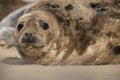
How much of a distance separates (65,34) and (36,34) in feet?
1.44

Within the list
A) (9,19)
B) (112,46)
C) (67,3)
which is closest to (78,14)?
(67,3)

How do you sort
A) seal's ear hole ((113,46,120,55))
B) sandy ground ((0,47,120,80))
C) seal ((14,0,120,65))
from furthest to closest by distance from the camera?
seal's ear hole ((113,46,120,55))
seal ((14,0,120,65))
sandy ground ((0,47,120,80))

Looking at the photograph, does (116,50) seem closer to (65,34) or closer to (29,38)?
(65,34)

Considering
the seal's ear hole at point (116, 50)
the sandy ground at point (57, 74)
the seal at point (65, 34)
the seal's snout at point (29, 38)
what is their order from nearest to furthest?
the sandy ground at point (57, 74), the seal's snout at point (29, 38), the seal at point (65, 34), the seal's ear hole at point (116, 50)

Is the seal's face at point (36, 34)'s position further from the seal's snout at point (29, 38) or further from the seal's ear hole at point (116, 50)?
the seal's ear hole at point (116, 50)

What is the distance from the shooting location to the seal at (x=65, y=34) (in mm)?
4508

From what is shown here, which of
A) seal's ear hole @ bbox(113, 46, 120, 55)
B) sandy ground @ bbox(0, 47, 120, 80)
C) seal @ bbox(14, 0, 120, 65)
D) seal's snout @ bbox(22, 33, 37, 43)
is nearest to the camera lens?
sandy ground @ bbox(0, 47, 120, 80)

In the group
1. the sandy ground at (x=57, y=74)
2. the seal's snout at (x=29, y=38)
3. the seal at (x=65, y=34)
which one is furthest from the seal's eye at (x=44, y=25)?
the sandy ground at (x=57, y=74)

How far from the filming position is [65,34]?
187 inches

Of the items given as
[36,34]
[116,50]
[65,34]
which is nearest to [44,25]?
[36,34]

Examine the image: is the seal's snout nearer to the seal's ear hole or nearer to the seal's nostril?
the seal's nostril

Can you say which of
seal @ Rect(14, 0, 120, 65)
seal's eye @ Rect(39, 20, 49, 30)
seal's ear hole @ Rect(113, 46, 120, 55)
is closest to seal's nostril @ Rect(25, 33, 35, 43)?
seal @ Rect(14, 0, 120, 65)

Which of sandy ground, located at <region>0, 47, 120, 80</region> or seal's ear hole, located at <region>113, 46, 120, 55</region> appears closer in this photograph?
sandy ground, located at <region>0, 47, 120, 80</region>

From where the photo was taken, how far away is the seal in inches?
177
